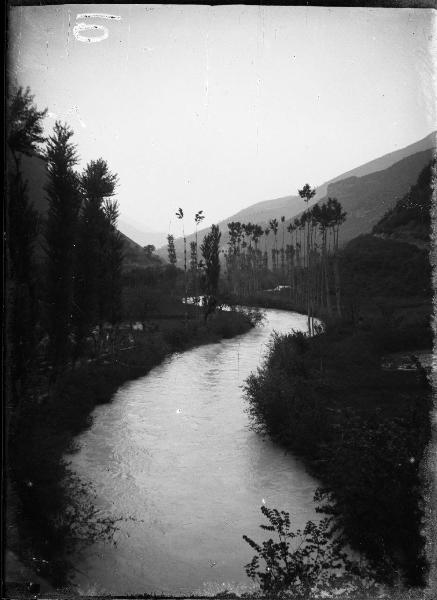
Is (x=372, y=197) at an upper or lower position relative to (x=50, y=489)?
upper

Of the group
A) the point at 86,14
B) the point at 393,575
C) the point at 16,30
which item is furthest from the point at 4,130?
the point at 393,575

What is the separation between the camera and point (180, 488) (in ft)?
25.6

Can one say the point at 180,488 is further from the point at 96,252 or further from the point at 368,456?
Answer: the point at 96,252

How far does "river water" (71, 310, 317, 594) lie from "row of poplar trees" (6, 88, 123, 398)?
2.83m

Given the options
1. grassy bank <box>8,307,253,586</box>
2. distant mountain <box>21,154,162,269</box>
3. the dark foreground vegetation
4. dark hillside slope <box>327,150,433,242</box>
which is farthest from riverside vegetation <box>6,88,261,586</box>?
dark hillside slope <box>327,150,433,242</box>

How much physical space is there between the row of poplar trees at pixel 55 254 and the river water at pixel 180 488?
111 inches

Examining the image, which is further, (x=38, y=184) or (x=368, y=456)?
(x=38, y=184)

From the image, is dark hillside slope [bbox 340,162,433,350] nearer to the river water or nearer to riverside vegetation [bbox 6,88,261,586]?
the river water

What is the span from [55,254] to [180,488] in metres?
8.77

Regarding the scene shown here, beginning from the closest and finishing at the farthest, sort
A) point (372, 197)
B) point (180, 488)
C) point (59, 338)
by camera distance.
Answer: point (180, 488) → point (59, 338) → point (372, 197)

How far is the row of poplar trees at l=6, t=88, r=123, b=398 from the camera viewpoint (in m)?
6.58

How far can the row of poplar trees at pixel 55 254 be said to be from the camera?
6.58 meters

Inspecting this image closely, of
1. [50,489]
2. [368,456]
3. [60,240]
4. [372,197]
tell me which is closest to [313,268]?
[60,240]

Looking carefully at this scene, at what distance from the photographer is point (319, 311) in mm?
38312
